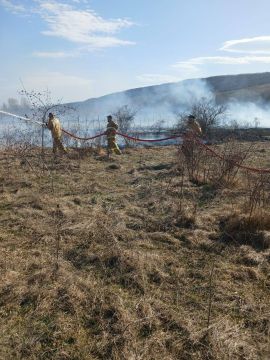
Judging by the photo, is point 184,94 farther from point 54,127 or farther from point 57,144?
point 54,127

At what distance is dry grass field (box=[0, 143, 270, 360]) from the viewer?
114 inches

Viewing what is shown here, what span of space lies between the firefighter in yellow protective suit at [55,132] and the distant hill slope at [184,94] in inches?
1643

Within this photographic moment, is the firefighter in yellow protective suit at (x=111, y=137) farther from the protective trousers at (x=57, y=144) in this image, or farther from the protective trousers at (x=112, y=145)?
the protective trousers at (x=57, y=144)

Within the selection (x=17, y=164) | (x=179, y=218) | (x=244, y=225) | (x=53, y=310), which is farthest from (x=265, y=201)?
(x=17, y=164)

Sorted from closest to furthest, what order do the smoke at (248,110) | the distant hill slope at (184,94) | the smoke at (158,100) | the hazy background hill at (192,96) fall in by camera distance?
the smoke at (248,110)
the hazy background hill at (192,96)
the distant hill slope at (184,94)
the smoke at (158,100)

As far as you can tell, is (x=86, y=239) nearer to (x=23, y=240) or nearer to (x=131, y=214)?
(x=23, y=240)

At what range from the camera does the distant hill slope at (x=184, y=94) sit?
55406 mm

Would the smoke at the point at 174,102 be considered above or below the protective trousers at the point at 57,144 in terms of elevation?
above

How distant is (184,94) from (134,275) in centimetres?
6210

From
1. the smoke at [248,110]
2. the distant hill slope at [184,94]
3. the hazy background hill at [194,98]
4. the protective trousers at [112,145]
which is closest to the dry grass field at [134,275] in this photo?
the protective trousers at [112,145]

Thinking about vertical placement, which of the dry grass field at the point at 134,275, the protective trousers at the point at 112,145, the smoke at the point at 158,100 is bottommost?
the dry grass field at the point at 134,275

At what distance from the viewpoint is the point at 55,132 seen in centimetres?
1178

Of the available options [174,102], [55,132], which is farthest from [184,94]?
[55,132]

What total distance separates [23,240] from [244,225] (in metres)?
2.68
